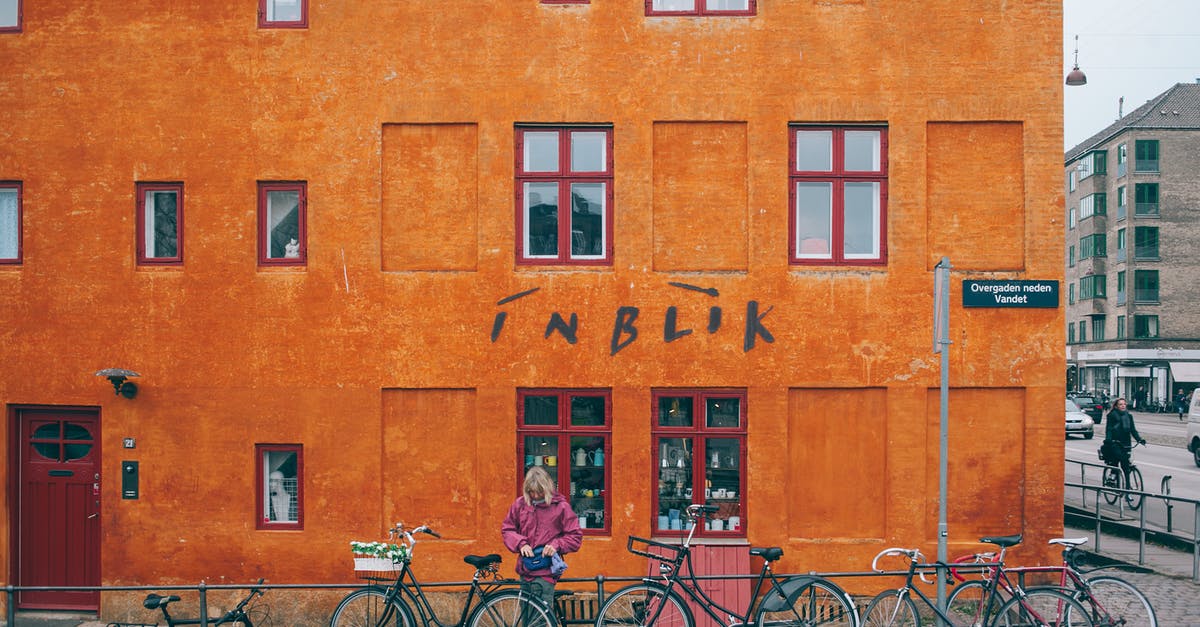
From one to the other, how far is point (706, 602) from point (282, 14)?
28.1 feet

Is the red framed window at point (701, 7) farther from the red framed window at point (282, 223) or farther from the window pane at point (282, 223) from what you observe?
the window pane at point (282, 223)

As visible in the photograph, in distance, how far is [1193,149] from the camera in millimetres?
67938

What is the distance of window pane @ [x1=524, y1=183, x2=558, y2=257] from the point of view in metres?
11.5

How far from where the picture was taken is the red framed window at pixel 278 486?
11.5m

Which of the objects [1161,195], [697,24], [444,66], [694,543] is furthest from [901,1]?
[1161,195]

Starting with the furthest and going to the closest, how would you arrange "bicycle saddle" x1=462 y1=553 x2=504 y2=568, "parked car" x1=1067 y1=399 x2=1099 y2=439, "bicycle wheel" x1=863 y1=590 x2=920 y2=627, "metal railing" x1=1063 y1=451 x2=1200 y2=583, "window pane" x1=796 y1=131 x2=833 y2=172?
1. "parked car" x1=1067 y1=399 x2=1099 y2=439
2. "metal railing" x1=1063 y1=451 x2=1200 y2=583
3. "window pane" x1=796 y1=131 x2=833 y2=172
4. "bicycle wheel" x1=863 y1=590 x2=920 y2=627
5. "bicycle saddle" x1=462 y1=553 x2=504 y2=568

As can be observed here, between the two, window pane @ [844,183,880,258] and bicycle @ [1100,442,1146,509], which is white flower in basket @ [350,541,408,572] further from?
bicycle @ [1100,442,1146,509]

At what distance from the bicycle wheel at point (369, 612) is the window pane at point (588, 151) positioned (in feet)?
17.7

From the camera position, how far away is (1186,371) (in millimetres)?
63969

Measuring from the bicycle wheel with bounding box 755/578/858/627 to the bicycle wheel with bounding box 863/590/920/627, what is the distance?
190 mm

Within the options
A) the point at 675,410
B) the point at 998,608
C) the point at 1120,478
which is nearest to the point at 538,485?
the point at 675,410

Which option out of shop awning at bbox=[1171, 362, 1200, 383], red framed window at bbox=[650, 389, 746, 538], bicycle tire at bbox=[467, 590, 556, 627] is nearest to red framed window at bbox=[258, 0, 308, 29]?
red framed window at bbox=[650, 389, 746, 538]

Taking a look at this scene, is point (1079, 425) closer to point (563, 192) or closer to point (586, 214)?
point (586, 214)

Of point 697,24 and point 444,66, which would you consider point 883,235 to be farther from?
point 444,66
